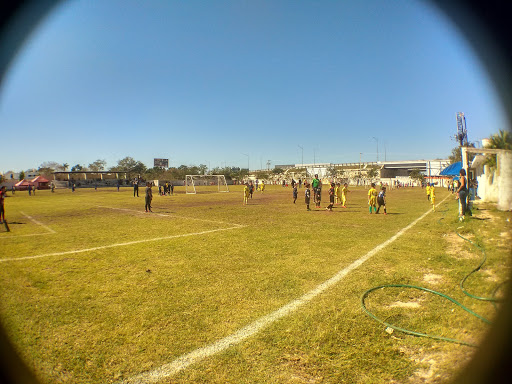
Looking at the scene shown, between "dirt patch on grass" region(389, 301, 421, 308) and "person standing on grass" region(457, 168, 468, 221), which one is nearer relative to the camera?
"dirt patch on grass" region(389, 301, 421, 308)

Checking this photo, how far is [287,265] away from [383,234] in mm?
5105

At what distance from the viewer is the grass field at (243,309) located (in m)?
2.83

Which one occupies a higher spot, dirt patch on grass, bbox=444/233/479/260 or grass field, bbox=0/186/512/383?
grass field, bbox=0/186/512/383

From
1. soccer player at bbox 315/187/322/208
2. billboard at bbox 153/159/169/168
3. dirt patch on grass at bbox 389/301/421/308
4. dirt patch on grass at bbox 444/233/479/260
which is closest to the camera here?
dirt patch on grass at bbox 389/301/421/308

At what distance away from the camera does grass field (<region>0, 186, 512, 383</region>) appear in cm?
283

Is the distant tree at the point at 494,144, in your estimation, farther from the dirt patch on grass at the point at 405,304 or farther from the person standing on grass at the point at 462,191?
the dirt patch on grass at the point at 405,304

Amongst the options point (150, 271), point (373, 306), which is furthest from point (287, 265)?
point (150, 271)

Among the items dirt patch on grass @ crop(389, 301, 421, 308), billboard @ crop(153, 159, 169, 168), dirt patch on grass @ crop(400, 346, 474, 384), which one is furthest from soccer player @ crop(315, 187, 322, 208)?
billboard @ crop(153, 159, 169, 168)

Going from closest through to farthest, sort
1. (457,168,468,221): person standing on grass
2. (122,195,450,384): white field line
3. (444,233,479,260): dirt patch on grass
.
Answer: (122,195,450,384): white field line < (444,233,479,260): dirt patch on grass < (457,168,468,221): person standing on grass

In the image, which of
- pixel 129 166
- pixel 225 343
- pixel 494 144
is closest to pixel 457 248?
pixel 225 343

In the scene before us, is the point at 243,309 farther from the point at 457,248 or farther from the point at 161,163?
the point at 161,163

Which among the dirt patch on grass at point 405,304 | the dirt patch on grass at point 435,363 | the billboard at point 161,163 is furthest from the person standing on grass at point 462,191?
the billboard at point 161,163

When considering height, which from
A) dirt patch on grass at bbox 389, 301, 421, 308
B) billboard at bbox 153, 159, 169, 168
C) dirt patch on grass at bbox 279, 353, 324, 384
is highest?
billboard at bbox 153, 159, 169, 168

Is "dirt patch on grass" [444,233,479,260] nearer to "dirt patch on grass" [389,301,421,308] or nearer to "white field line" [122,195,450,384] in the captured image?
"dirt patch on grass" [389,301,421,308]
